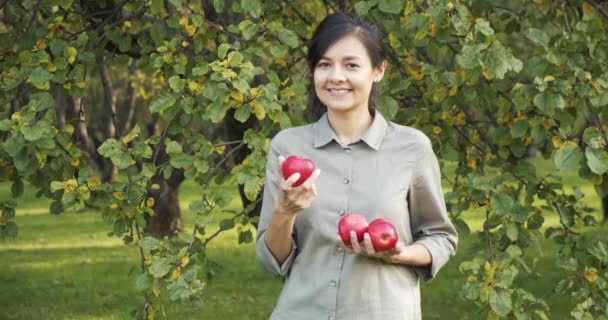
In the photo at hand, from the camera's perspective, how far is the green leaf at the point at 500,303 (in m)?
4.53

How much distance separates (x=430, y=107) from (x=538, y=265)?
22.2ft

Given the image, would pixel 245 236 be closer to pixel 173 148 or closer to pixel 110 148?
pixel 173 148

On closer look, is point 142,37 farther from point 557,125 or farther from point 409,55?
point 557,125

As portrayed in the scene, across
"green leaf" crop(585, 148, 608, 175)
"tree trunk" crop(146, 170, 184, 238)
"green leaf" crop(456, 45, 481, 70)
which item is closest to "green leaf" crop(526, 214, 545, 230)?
"green leaf" crop(585, 148, 608, 175)

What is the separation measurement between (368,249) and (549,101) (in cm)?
233

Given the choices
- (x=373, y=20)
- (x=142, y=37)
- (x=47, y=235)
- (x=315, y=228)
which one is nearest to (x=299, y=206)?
(x=315, y=228)

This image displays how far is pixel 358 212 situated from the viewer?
2.75 meters

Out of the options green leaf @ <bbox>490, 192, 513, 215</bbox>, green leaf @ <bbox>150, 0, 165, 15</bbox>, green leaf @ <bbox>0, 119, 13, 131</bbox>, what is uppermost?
green leaf @ <bbox>150, 0, 165, 15</bbox>

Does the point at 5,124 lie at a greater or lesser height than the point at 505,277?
greater

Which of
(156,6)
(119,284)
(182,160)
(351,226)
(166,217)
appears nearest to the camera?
(351,226)

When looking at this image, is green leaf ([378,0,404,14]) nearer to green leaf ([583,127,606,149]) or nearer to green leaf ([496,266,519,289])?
green leaf ([583,127,606,149])

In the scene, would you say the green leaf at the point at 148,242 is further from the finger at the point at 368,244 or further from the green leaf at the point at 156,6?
the finger at the point at 368,244

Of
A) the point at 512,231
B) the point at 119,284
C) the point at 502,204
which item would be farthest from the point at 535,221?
the point at 119,284

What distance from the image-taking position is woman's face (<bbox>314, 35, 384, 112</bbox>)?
2740mm
